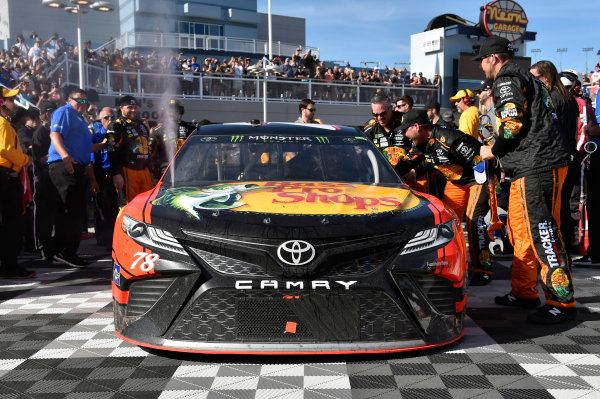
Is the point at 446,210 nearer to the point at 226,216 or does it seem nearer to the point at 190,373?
the point at 226,216

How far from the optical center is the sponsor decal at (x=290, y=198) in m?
3.33

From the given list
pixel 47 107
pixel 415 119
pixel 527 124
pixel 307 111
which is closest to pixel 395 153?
pixel 415 119

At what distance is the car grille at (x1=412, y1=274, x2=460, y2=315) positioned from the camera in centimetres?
320

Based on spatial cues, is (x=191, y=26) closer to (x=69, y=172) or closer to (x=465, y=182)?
(x=69, y=172)

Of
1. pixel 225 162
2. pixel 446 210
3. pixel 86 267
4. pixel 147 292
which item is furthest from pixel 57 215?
pixel 446 210

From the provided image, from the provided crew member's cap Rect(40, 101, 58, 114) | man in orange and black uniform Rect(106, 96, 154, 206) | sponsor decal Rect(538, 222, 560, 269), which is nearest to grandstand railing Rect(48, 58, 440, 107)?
crew member's cap Rect(40, 101, 58, 114)

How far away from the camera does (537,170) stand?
4.28 m

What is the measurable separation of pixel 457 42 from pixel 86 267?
30.8 meters

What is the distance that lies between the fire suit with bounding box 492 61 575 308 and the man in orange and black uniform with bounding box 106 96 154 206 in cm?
490

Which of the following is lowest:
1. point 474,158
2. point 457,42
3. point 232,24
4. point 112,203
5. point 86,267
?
point 86,267

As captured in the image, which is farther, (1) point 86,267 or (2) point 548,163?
(1) point 86,267

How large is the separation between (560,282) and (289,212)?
2.12 metres

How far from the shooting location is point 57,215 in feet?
23.0

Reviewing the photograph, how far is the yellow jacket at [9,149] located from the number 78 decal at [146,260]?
11.3 feet
